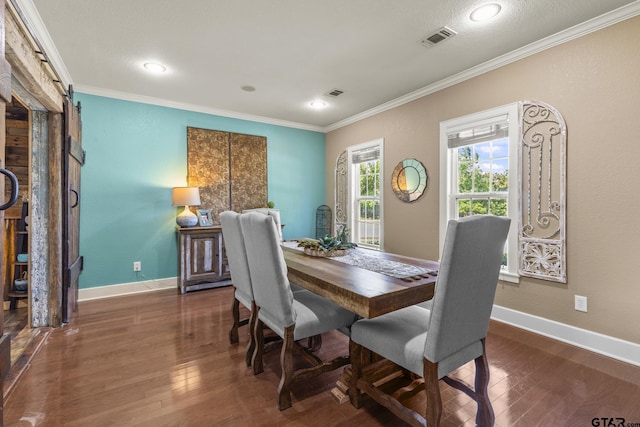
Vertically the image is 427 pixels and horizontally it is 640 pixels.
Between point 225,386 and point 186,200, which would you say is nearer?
point 225,386

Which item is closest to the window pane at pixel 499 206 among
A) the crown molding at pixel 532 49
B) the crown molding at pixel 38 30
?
the crown molding at pixel 532 49

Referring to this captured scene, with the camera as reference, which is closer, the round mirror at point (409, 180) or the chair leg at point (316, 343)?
the chair leg at point (316, 343)

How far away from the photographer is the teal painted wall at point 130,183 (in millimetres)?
3730

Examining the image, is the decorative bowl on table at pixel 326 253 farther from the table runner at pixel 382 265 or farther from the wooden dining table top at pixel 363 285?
the wooden dining table top at pixel 363 285

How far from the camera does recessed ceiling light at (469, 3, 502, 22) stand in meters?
2.20

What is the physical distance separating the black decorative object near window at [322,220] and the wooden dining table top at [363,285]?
3276 mm

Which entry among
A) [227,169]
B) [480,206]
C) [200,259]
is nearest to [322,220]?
[227,169]

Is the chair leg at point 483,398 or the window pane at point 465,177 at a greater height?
the window pane at point 465,177

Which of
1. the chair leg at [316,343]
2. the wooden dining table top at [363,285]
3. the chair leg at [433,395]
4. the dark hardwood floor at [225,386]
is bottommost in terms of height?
the dark hardwood floor at [225,386]

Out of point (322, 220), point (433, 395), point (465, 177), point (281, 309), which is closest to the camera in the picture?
point (433, 395)

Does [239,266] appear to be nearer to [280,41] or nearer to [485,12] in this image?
[280,41]

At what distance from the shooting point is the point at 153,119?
13.4ft

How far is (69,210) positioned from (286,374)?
2656mm

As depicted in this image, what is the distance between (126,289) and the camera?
3.92m
